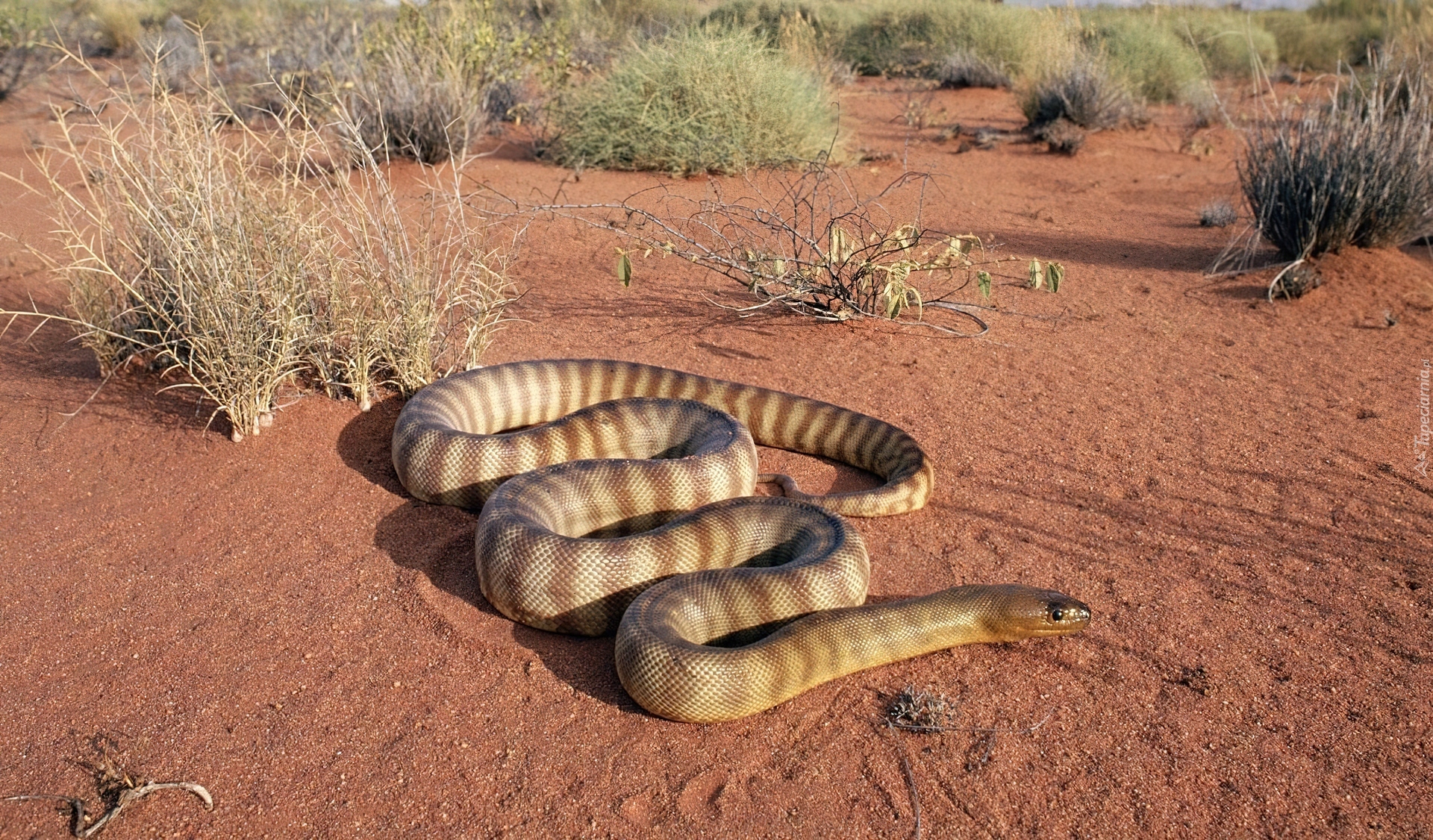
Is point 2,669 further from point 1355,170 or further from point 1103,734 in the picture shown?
point 1355,170

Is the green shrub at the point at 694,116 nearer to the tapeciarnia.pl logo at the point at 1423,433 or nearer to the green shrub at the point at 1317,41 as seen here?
the tapeciarnia.pl logo at the point at 1423,433

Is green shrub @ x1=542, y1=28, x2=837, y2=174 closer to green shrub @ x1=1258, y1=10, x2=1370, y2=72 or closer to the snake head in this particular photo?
the snake head

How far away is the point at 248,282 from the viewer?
582 cm

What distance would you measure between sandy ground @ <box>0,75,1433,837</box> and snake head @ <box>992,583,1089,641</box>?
0.36 feet

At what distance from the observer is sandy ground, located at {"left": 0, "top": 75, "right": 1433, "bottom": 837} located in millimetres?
3502

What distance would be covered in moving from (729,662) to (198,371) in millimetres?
4449

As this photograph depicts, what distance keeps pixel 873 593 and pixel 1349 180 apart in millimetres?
7230

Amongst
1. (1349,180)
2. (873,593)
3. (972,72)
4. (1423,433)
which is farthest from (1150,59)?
(873,593)

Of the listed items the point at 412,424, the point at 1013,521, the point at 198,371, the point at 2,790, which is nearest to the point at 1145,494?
the point at 1013,521

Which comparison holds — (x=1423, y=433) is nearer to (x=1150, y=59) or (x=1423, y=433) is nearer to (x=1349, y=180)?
(x=1349, y=180)

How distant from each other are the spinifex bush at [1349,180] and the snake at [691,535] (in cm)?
581

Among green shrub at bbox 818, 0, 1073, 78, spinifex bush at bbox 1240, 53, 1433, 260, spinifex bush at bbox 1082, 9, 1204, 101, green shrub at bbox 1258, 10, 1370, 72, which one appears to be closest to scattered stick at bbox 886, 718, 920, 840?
spinifex bush at bbox 1240, 53, 1433, 260

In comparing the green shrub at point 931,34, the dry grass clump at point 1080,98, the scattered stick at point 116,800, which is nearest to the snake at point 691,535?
the scattered stick at point 116,800

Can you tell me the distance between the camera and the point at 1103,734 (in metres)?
3.82
